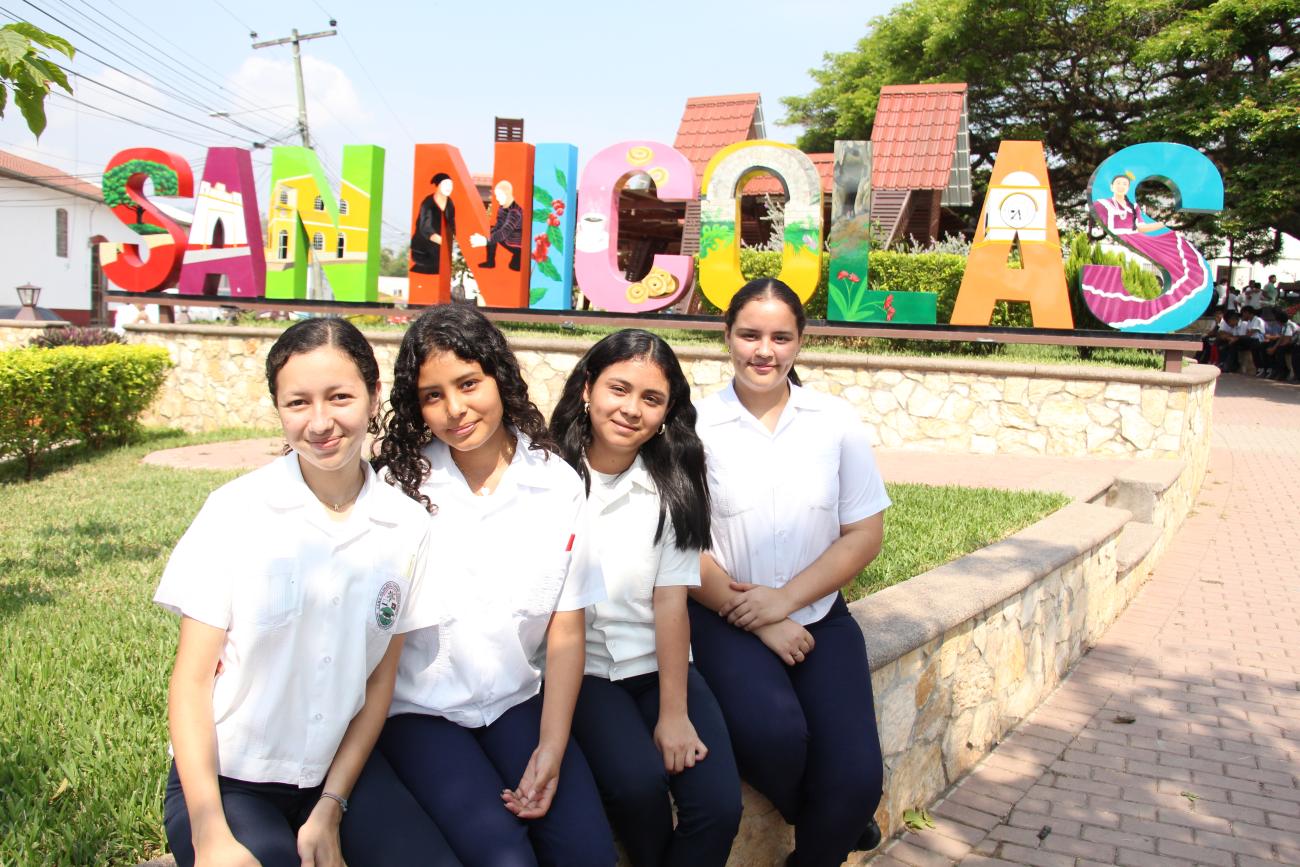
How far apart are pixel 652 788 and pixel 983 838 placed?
160 cm

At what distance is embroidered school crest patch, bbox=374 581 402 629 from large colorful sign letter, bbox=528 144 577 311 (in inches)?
329

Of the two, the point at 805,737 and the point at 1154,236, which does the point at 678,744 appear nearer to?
the point at 805,737

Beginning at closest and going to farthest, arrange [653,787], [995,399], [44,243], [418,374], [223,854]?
[223,854], [653,787], [418,374], [995,399], [44,243]

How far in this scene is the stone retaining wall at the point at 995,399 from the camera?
812 cm

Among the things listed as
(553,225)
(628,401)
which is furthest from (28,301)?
(628,401)

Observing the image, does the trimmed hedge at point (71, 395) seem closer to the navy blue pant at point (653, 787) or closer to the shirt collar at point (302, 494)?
the shirt collar at point (302, 494)

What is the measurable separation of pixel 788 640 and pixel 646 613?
42 cm

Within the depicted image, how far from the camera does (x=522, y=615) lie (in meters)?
2.14

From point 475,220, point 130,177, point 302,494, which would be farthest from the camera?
point 130,177

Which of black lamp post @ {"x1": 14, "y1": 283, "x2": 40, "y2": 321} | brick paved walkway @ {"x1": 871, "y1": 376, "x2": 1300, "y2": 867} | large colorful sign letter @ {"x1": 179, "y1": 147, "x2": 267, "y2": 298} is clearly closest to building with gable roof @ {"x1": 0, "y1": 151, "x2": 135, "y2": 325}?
black lamp post @ {"x1": 14, "y1": 283, "x2": 40, "y2": 321}

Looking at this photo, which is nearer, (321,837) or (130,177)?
(321,837)

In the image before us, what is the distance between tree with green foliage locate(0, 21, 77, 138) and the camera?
2.84 m

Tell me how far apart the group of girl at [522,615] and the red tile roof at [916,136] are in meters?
15.2

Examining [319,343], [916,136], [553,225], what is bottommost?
[319,343]
